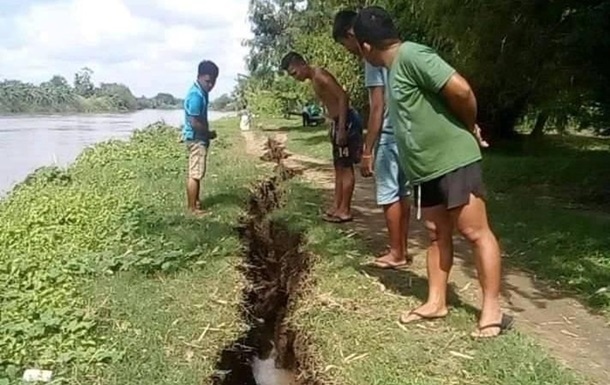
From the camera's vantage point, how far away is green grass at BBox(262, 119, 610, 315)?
5453 mm

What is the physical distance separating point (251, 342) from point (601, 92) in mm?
5593

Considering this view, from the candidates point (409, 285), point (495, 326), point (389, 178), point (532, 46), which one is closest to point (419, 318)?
point (495, 326)

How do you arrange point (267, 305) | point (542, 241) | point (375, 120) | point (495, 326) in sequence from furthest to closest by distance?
point (542, 241) < point (267, 305) < point (375, 120) < point (495, 326)

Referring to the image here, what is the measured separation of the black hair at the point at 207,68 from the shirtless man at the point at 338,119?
0.86 meters

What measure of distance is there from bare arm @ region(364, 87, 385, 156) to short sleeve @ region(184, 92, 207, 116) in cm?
262

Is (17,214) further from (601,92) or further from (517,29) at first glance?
(601,92)

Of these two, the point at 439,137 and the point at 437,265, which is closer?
the point at 439,137

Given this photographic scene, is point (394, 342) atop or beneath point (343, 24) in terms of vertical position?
beneath

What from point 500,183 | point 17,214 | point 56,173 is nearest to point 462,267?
point 17,214

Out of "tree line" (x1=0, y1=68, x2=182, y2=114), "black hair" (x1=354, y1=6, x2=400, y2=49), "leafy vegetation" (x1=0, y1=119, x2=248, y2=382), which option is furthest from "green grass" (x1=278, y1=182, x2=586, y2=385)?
"tree line" (x1=0, y1=68, x2=182, y2=114)

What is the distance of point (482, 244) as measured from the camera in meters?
3.88

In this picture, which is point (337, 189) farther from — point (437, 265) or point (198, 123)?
point (437, 265)

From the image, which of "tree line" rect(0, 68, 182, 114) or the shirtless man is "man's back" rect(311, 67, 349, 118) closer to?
the shirtless man

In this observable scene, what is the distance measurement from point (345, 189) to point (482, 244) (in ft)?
11.1
